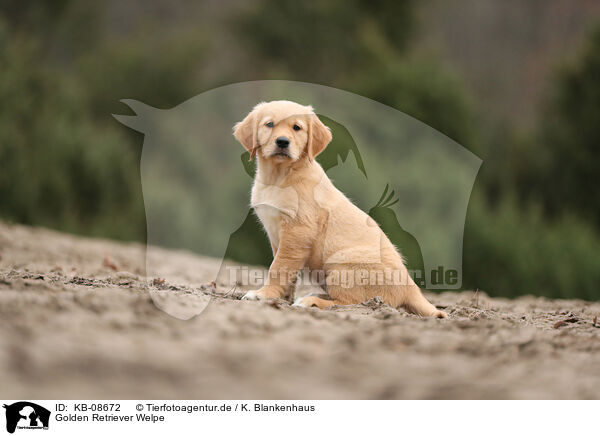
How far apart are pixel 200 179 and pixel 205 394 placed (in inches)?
689

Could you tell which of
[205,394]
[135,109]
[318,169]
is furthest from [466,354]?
[135,109]

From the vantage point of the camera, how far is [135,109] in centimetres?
500

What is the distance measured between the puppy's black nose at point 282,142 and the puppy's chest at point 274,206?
0.36 m

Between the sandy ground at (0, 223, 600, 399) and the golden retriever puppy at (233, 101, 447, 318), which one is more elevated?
the golden retriever puppy at (233, 101, 447, 318)

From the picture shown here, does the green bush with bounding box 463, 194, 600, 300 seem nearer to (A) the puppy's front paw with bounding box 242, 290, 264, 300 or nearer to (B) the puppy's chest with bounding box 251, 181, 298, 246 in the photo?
(B) the puppy's chest with bounding box 251, 181, 298, 246

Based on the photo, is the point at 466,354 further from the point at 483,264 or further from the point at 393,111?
the point at 393,111

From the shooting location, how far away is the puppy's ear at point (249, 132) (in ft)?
15.7

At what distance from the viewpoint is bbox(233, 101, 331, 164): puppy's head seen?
464 cm

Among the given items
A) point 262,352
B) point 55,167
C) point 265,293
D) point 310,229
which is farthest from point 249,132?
point 55,167

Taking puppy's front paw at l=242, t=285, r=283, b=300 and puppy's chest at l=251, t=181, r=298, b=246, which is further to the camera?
puppy's chest at l=251, t=181, r=298, b=246

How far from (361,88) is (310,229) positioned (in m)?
16.9

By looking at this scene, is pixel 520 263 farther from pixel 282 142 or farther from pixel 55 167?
pixel 55 167

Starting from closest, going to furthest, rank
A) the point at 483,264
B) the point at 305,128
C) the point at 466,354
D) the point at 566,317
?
1. the point at 466,354
2. the point at 305,128
3. the point at 566,317
4. the point at 483,264

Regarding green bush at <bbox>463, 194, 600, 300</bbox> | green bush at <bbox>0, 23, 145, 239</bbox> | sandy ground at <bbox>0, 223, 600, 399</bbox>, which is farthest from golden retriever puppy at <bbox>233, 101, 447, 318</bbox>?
green bush at <bbox>0, 23, 145, 239</bbox>
